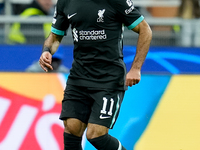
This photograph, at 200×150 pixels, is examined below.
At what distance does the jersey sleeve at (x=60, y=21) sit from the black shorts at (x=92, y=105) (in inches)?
23.2

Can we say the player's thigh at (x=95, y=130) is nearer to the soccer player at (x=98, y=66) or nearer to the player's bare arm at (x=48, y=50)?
the soccer player at (x=98, y=66)

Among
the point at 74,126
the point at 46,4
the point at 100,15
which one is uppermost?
the point at 100,15

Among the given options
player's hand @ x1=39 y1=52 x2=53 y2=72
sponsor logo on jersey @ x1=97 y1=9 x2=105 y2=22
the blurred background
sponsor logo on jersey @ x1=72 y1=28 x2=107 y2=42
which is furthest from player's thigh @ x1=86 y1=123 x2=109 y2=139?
the blurred background

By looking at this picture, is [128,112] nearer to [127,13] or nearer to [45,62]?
[45,62]

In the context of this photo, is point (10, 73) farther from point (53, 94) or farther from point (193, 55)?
point (193, 55)

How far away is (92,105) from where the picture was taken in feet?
13.5

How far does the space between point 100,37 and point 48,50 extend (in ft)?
1.94

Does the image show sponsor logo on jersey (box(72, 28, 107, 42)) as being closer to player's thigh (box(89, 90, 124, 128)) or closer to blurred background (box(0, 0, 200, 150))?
player's thigh (box(89, 90, 124, 128))

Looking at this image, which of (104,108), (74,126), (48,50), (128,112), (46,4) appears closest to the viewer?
(104,108)

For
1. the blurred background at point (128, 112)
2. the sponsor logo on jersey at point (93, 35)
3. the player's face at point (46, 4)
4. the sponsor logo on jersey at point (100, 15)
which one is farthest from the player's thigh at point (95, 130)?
the player's face at point (46, 4)

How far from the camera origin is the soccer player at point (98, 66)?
12.9 ft

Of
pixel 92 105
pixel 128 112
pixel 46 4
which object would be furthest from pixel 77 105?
pixel 46 4

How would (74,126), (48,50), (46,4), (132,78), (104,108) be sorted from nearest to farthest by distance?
(132,78), (104,108), (74,126), (48,50), (46,4)

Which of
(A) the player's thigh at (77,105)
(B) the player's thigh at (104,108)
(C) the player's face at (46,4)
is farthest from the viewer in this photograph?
(C) the player's face at (46,4)
